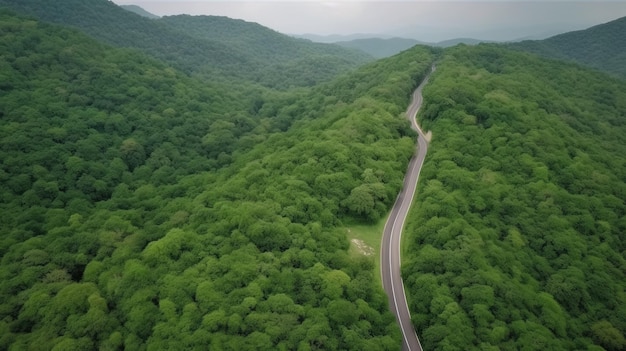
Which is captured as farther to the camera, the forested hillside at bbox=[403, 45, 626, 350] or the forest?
the forested hillside at bbox=[403, 45, 626, 350]

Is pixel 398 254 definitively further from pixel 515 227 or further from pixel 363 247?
pixel 515 227

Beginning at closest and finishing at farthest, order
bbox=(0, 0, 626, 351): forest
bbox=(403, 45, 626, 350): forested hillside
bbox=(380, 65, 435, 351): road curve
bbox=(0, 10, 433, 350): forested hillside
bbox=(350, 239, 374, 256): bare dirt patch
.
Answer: bbox=(0, 10, 433, 350): forested hillside, bbox=(0, 0, 626, 351): forest, bbox=(403, 45, 626, 350): forested hillside, bbox=(380, 65, 435, 351): road curve, bbox=(350, 239, 374, 256): bare dirt patch

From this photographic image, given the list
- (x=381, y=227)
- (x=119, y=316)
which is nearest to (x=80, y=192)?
(x=119, y=316)

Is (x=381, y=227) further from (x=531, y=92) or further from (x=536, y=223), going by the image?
(x=531, y=92)

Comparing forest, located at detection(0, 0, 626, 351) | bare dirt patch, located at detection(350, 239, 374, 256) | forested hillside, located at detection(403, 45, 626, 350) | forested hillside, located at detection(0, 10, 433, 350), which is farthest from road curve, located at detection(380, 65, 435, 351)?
forested hillside, located at detection(0, 10, 433, 350)

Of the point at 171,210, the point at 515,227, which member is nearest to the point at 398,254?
the point at 515,227

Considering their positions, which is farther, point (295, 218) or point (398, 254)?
point (295, 218)

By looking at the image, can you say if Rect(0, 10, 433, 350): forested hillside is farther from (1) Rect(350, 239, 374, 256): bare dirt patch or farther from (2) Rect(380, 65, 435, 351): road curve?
(2) Rect(380, 65, 435, 351): road curve
